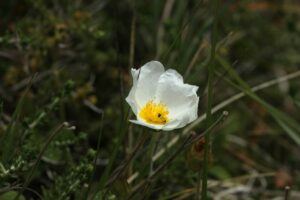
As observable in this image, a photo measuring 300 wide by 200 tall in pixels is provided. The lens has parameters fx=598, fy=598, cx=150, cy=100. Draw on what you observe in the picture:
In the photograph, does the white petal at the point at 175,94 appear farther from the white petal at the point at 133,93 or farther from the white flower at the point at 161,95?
the white petal at the point at 133,93

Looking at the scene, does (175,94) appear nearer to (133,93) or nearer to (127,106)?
(133,93)

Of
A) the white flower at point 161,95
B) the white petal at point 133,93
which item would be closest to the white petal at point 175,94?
the white flower at point 161,95

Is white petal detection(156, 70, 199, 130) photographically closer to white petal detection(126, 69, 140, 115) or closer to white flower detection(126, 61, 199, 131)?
white flower detection(126, 61, 199, 131)

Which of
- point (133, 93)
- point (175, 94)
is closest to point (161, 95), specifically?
point (175, 94)

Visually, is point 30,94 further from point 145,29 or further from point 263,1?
point 263,1

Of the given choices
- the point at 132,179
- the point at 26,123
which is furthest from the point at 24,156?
the point at 132,179

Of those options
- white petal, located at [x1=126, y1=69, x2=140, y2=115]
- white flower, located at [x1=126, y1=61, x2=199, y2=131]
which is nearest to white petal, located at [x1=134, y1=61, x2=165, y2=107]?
white flower, located at [x1=126, y1=61, x2=199, y2=131]

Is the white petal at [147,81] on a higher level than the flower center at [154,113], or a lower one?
higher
